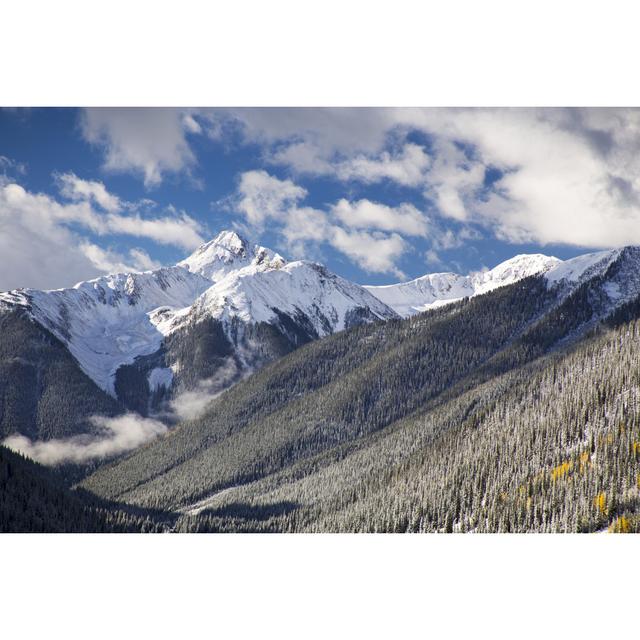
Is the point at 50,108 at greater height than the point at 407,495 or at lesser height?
greater

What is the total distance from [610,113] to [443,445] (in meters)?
Answer: 106

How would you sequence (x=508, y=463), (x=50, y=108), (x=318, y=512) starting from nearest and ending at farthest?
(x=50, y=108)
(x=508, y=463)
(x=318, y=512)

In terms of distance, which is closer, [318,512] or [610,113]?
[610,113]

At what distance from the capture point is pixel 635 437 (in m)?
136

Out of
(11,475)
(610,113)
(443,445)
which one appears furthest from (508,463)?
(11,475)

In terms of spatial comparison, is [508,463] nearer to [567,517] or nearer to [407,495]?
[407,495]

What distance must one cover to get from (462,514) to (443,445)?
4524cm

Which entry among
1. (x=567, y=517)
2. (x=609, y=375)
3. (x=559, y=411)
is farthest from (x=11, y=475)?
(x=609, y=375)

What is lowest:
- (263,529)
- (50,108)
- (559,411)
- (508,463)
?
(263,529)

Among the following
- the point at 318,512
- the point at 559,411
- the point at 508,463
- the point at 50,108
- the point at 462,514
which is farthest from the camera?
the point at 318,512

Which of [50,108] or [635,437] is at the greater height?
[50,108]

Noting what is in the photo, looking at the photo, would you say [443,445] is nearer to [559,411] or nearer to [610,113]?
[559,411]

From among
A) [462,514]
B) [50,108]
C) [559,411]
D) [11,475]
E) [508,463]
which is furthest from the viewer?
[559,411]

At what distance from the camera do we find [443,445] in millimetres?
186000
